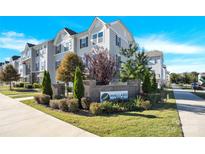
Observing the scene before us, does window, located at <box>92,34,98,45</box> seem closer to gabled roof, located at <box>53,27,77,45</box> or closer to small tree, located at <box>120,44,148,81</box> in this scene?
small tree, located at <box>120,44,148,81</box>

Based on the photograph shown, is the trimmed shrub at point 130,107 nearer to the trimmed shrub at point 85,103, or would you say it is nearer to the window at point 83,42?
the trimmed shrub at point 85,103

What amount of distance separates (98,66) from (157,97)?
18.0 feet

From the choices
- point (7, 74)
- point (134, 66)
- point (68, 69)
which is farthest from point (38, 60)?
point (134, 66)

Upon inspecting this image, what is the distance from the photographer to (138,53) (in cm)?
1847

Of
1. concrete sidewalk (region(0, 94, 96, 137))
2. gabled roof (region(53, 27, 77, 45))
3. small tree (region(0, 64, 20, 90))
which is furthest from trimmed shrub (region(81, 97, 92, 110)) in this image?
small tree (region(0, 64, 20, 90))

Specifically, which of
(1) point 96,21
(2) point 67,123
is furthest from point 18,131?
(1) point 96,21

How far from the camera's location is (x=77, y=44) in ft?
78.3

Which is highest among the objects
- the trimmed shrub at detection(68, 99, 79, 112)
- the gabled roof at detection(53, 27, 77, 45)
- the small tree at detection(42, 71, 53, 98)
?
the gabled roof at detection(53, 27, 77, 45)

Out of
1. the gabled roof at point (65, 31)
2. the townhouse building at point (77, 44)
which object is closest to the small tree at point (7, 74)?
the townhouse building at point (77, 44)

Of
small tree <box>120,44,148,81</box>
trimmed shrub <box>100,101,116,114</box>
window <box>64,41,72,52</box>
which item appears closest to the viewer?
trimmed shrub <box>100,101,116,114</box>

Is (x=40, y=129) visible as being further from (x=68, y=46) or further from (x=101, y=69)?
(x=68, y=46)

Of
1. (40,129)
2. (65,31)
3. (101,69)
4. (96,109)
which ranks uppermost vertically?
(65,31)

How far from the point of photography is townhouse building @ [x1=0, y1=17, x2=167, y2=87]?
1993 cm
